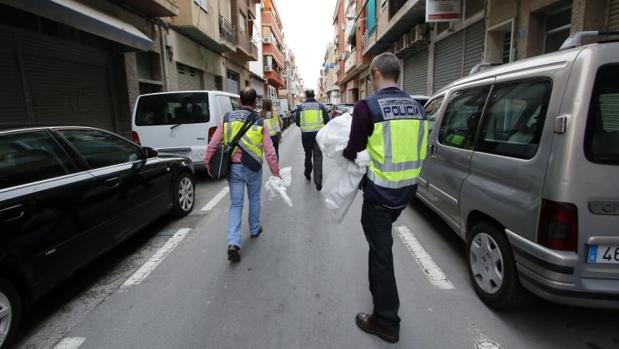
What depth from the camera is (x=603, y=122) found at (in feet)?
6.95

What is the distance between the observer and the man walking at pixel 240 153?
3949mm

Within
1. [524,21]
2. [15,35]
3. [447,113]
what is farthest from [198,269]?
[524,21]

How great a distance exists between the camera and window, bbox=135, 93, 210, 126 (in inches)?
294

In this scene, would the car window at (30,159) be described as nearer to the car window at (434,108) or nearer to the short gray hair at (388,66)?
the short gray hair at (388,66)

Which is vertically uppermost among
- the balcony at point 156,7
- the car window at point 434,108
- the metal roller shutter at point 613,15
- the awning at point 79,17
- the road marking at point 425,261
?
→ the balcony at point 156,7

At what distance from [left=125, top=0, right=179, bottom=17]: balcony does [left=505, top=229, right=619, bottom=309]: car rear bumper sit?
1268cm

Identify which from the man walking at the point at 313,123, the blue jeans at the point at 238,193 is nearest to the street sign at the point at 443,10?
the man walking at the point at 313,123

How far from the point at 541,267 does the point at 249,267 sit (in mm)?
2605

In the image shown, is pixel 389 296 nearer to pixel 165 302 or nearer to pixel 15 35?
pixel 165 302

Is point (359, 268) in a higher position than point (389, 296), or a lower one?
lower

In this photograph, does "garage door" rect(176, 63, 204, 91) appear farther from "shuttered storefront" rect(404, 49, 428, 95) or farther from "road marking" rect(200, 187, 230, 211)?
"shuttered storefront" rect(404, 49, 428, 95)

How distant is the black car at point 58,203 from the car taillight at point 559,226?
355 cm

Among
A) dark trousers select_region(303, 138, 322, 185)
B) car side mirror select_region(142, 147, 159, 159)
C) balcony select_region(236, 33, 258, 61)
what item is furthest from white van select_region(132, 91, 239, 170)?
balcony select_region(236, 33, 258, 61)

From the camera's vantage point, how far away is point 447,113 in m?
4.23
